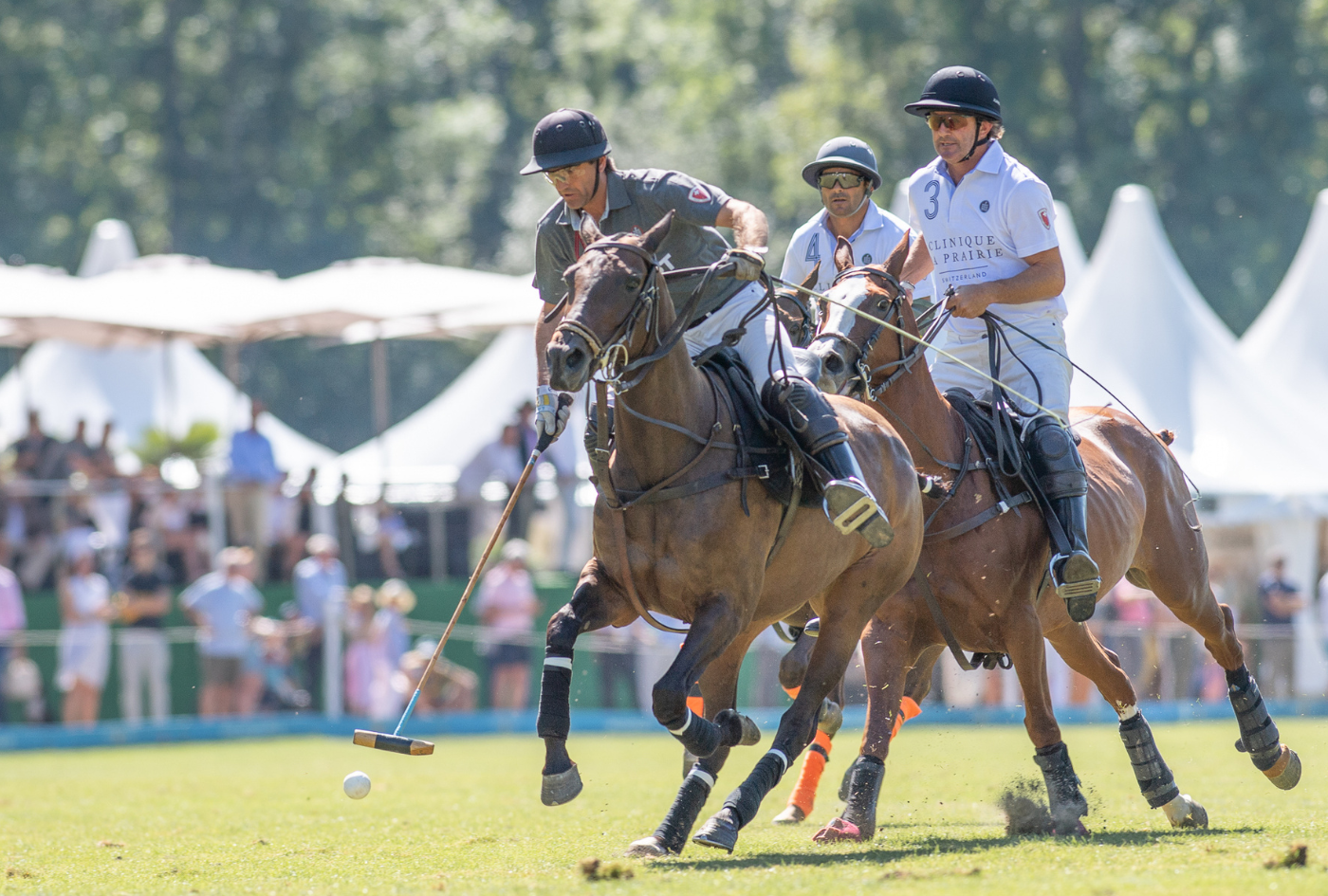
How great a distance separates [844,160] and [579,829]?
11.7 feet

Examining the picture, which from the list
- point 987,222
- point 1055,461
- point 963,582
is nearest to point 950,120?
point 987,222

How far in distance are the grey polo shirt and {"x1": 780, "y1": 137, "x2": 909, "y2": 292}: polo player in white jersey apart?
4.61ft

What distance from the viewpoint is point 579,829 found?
8.95m

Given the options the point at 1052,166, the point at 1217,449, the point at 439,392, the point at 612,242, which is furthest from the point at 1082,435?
the point at 439,392

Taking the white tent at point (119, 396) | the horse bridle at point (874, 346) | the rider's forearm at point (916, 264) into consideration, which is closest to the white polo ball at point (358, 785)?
the horse bridle at point (874, 346)

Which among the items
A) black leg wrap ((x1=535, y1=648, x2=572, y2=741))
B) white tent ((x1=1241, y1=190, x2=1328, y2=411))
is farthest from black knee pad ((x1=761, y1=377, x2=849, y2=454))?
white tent ((x1=1241, y1=190, x2=1328, y2=411))

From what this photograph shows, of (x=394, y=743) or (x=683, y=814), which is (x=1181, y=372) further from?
(x=394, y=743)

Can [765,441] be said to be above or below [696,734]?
above

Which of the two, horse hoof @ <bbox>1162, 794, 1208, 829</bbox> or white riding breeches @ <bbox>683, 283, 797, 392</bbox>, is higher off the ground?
white riding breeches @ <bbox>683, 283, 797, 392</bbox>

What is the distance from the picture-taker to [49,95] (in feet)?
147

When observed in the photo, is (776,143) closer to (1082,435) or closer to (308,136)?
(308,136)

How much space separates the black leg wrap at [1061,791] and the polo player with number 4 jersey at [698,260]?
163cm

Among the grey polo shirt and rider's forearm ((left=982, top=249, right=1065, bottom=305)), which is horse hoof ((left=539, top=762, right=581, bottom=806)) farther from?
rider's forearm ((left=982, top=249, right=1065, bottom=305))

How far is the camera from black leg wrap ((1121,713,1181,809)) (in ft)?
27.0
